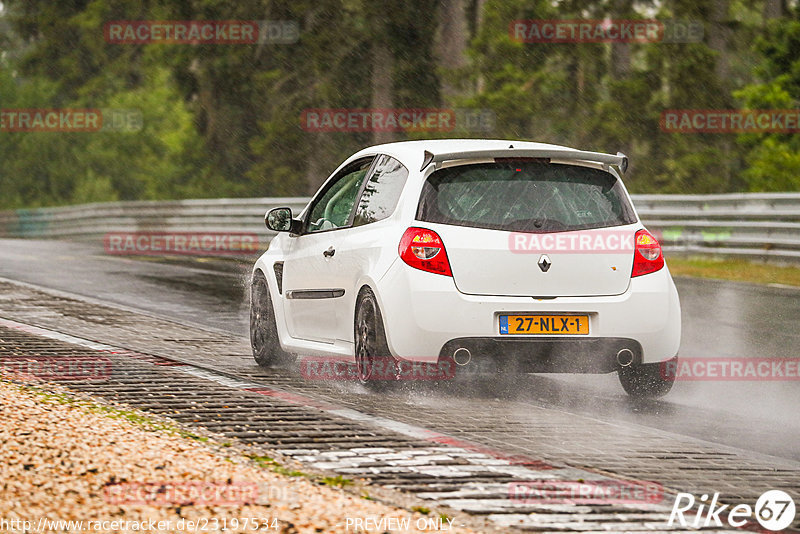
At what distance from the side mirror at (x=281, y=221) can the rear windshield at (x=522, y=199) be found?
1.76m

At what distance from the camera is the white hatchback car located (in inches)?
338

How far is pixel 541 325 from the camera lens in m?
8.57

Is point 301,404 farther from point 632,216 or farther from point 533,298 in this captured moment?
point 632,216

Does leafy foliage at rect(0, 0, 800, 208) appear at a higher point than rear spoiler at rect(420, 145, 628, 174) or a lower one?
higher

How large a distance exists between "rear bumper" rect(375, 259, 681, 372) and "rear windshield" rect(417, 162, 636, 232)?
462mm

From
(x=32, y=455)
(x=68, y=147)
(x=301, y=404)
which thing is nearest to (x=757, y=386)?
(x=301, y=404)

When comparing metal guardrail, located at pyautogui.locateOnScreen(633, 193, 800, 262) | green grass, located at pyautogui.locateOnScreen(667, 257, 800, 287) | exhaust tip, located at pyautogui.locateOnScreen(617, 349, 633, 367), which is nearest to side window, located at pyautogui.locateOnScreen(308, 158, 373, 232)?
exhaust tip, located at pyautogui.locateOnScreen(617, 349, 633, 367)

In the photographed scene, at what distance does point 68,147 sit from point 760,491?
57811 millimetres

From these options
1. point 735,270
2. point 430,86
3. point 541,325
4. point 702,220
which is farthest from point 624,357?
point 430,86

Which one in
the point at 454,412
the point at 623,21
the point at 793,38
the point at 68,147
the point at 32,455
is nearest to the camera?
the point at 32,455

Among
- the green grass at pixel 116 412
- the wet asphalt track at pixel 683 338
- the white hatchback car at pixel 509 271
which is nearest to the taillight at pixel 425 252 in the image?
the white hatchback car at pixel 509 271

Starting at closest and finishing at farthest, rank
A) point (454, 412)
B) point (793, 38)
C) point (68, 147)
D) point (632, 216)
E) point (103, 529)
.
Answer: point (103, 529), point (454, 412), point (632, 216), point (793, 38), point (68, 147)

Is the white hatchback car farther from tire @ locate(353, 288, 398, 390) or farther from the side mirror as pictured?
the side mirror

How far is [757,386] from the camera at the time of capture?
10070mm
